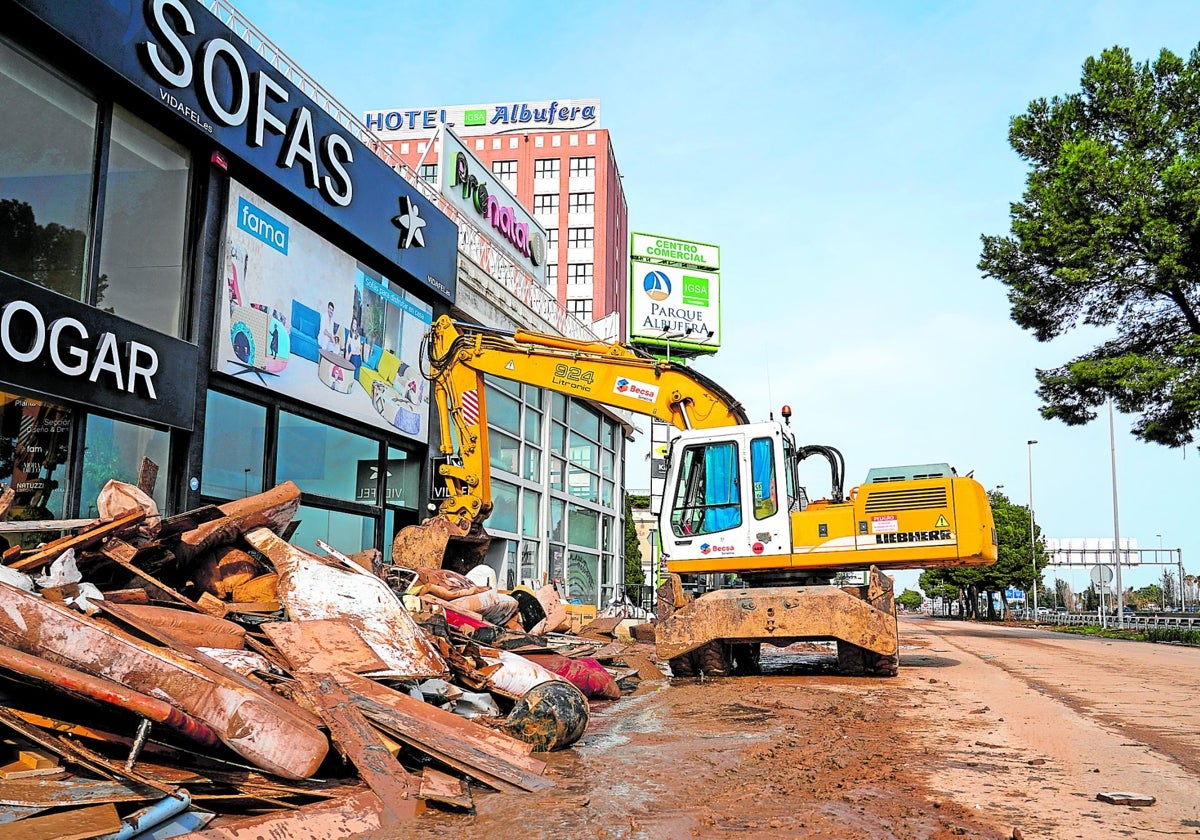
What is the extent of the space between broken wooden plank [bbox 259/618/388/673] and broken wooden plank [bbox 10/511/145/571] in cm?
168

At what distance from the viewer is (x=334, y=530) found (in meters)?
16.1

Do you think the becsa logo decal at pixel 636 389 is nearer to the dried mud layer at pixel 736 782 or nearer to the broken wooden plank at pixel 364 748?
the dried mud layer at pixel 736 782

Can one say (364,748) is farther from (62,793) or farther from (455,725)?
(62,793)

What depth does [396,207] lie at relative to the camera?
17.5m

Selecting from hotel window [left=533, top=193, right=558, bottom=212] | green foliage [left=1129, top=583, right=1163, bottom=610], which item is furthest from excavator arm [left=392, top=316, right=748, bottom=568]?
green foliage [left=1129, top=583, right=1163, bottom=610]

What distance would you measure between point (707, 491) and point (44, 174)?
28.1ft

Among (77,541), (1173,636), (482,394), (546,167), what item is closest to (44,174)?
(77,541)

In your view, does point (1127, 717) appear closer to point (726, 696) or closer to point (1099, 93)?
point (726, 696)

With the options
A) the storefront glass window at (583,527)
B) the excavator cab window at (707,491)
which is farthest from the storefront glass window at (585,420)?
the excavator cab window at (707,491)

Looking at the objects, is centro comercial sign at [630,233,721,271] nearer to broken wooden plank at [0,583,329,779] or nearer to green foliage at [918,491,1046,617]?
green foliage at [918,491,1046,617]

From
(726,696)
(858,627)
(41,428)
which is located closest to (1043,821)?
(726,696)

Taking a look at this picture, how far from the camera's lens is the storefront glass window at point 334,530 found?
14938 mm

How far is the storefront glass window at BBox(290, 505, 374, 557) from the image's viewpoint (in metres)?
14.9

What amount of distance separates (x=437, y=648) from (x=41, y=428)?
18.6 feet
